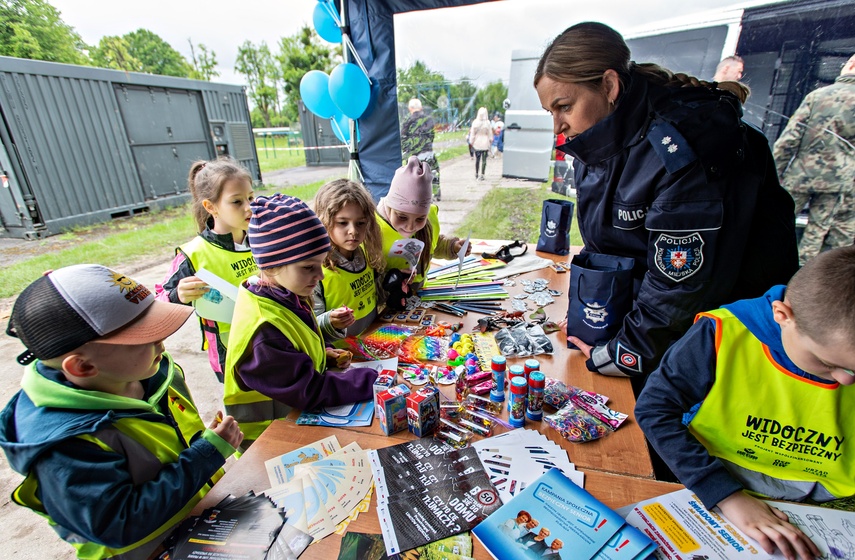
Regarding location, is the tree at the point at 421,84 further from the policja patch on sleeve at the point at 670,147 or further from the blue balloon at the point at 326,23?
the policja patch on sleeve at the point at 670,147

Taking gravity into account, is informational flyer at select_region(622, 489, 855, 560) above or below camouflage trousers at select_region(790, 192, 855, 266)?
below

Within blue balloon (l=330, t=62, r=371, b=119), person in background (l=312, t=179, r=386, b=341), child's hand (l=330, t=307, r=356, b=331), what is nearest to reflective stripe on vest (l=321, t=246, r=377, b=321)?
person in background (l=312, t=179, r=386, b=341)

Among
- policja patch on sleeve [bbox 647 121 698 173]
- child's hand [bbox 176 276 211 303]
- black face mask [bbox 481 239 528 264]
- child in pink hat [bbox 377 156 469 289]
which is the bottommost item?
black face mask [bbox 481 239 528 264]

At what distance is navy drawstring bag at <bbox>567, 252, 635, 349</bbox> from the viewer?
1498 mm

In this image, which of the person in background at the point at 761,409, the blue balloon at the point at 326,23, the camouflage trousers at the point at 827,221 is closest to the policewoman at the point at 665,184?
the person in background at the point at 761,409

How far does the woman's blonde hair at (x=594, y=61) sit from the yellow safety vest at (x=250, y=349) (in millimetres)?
1246

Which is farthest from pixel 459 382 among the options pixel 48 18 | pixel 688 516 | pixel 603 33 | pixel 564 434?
pixel 48 18

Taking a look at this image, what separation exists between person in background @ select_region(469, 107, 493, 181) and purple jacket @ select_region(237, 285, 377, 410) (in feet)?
10.7

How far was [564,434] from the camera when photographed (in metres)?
1.20

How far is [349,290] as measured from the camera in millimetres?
1877

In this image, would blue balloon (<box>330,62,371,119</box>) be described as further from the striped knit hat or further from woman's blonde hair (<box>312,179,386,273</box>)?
the striped knit hat

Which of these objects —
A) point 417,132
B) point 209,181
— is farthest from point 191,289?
point 417,132

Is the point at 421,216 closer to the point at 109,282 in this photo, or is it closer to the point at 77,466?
the point at 109,282

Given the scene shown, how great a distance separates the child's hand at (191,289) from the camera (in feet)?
5.86
